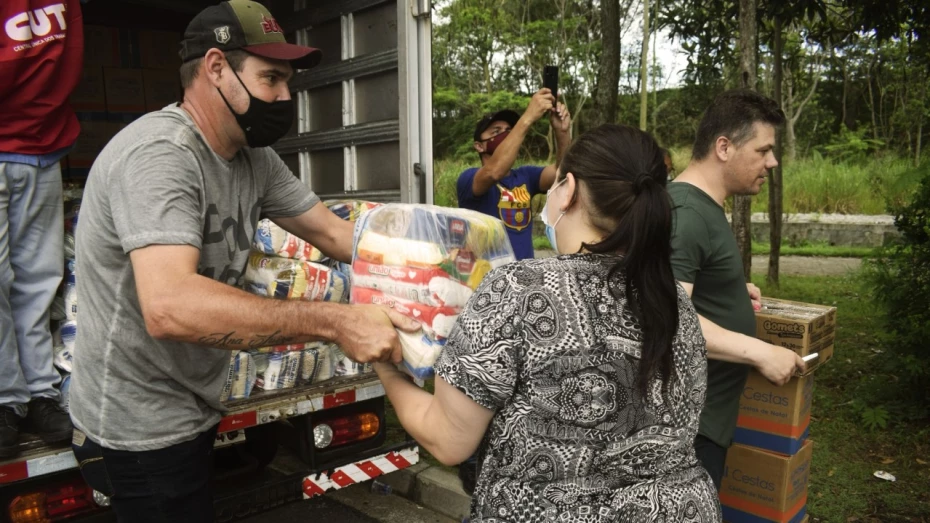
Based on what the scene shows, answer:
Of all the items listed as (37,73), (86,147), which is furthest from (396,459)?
(86,147)

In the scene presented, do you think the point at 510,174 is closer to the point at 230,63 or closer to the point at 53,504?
the point at 230,63

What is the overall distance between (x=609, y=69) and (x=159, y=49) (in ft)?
12.9

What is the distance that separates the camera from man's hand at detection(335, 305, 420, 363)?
1.67 m

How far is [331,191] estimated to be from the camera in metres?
4.39

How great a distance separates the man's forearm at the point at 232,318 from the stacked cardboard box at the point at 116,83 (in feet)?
14.0

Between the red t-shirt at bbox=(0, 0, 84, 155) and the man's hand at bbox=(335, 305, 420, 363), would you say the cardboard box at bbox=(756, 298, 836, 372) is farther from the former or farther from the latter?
the red t-shirt at bbox=(0, 0, 84, 155)

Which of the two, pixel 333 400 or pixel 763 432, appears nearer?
pixel 763 432

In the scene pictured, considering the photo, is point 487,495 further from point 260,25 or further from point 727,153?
point 727,153

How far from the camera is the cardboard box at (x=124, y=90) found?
5547 mm

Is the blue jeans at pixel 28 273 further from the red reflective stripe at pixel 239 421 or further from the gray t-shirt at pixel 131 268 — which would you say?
the gray t-shirt at pixel 131 268

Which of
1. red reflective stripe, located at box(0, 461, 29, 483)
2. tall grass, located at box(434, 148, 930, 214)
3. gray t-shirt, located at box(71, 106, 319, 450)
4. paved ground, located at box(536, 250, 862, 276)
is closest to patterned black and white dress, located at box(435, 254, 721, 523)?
gray t-shirt, located at box(71, 106, 319, 450)

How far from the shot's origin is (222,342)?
5.55 ft

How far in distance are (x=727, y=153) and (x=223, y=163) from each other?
1.71 meters

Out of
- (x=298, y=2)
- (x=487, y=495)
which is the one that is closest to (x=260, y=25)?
(x=487, y=495)
